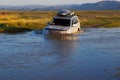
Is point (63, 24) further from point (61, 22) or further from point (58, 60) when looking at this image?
point (58, 60)

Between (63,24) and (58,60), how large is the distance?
52.0ft

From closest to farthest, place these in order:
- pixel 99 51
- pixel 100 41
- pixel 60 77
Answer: pixel 60 77
pixel 99 51
pixel 100 41

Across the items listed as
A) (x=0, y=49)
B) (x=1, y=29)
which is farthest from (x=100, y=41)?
(x=1, y=29)

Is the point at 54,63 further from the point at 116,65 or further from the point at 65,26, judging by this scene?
the point at 65,26

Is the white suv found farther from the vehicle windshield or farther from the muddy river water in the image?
the muddy river water

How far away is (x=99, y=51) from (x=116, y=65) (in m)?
5.28

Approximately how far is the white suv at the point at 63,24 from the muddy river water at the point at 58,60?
3.41 meters

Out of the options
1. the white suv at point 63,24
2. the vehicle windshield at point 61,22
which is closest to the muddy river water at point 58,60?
the white suv at point 63,24

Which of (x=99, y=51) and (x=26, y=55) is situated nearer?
(x=26, y=55)

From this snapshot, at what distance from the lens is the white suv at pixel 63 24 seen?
34.2m

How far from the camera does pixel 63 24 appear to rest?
36.6 metres

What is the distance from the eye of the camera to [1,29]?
38.8m

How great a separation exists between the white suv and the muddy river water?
341 cm

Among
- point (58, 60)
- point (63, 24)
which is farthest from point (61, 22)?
point (58, 60)
